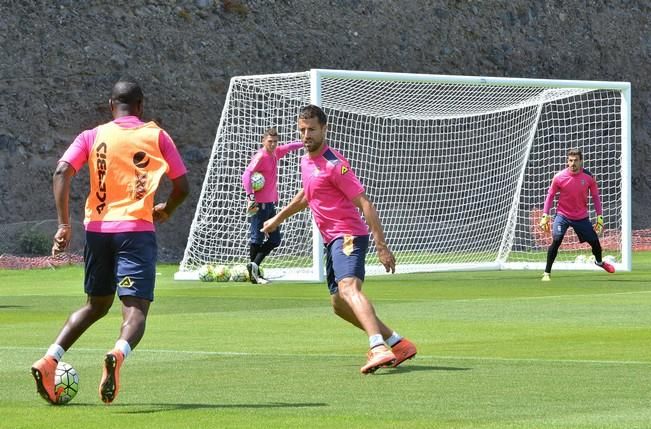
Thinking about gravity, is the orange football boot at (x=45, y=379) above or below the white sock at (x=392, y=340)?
above

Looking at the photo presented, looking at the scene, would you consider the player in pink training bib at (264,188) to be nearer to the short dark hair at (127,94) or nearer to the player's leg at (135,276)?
the short dark hair at (127,94)

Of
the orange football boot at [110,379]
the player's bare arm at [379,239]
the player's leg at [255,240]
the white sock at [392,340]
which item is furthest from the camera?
the player's leg at [255,240]

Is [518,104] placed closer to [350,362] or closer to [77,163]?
[350,362]

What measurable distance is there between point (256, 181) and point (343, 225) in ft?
38.5

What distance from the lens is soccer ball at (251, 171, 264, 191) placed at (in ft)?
76.9

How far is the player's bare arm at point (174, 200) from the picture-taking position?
9867 millimetres

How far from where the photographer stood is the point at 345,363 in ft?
39.2

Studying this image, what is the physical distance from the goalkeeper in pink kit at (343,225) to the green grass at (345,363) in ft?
1.24

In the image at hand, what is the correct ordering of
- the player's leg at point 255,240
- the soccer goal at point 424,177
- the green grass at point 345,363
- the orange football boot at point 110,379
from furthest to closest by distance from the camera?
the soccer goal at point 424,177
the player's leg at point 255,240
the orange football boot at point 110,379
the green grass at point 345,363

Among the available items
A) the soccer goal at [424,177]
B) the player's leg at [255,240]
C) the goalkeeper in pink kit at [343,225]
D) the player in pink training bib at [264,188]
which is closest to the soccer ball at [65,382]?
the goalkeeper in pink kit at [343,225]

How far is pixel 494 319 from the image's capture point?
16.6 meters

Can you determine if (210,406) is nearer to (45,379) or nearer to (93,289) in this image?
(45,379)

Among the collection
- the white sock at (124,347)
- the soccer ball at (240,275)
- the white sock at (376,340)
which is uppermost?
the white sock at (124,347)

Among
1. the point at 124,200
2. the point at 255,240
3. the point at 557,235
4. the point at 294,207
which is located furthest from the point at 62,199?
the point at 557,235
